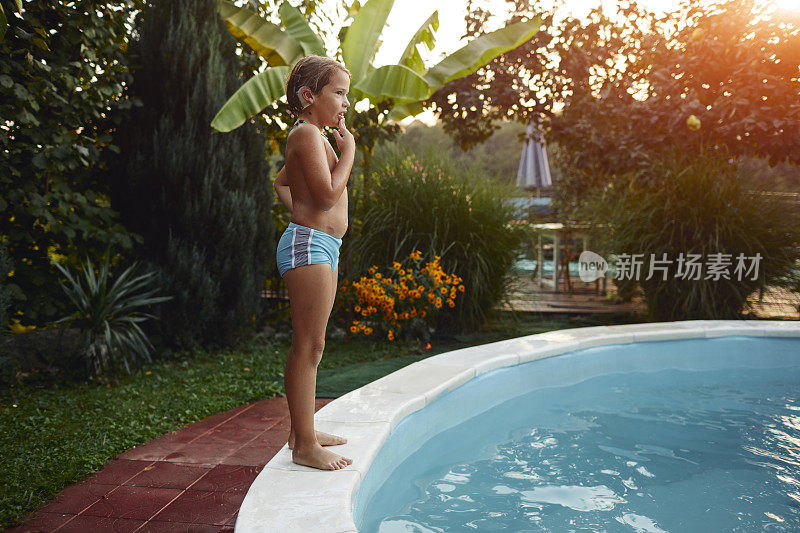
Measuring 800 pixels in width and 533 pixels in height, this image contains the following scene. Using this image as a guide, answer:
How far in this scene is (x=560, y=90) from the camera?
A: 8.02 m

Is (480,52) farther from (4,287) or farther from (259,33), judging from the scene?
(4,287)

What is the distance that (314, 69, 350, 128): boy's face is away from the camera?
207cm

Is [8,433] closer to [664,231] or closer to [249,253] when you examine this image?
[249,253]

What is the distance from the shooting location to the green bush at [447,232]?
20.1 feet

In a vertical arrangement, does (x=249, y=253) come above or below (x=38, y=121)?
below

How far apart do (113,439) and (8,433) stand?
587 millimetres

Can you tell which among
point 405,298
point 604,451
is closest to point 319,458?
point 604,451

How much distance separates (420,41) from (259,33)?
1736 millimetres

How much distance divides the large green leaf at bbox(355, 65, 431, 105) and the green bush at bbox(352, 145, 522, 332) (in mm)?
1308

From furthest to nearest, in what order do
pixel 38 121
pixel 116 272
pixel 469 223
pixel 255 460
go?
pixel 469 223 → pixel 116 272 → pixel 38 121 → pixel 255 460

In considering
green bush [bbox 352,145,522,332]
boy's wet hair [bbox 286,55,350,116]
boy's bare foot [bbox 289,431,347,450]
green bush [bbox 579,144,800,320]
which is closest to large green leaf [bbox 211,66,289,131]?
green bush [bbox 352,145,522,332]

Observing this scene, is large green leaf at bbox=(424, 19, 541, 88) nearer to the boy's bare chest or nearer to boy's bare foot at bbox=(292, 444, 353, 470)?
the boy's bare chest

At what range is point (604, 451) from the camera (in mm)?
3059

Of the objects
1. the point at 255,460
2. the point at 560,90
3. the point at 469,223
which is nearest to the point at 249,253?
the point at 469,223
